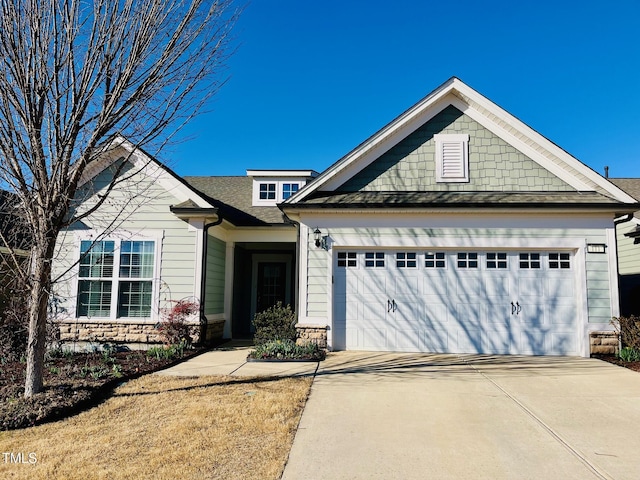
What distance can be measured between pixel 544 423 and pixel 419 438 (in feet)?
5.38

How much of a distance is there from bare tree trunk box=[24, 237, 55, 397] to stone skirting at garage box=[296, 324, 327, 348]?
5.08 m

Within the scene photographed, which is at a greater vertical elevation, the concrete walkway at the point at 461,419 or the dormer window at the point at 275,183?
the dormer window at the point at 275,183

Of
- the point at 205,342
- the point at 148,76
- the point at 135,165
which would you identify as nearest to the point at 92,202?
the point at 135,165

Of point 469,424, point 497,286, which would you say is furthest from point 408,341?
point 469,424

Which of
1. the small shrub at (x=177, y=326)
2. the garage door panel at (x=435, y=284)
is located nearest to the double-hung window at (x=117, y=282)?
the small shrub at (x=177, y=326)

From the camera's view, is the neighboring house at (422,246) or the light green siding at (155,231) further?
the light green siding at (155,231)

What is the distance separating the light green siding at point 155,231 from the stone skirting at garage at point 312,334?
2.86 metres

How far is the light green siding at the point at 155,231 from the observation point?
422 inches

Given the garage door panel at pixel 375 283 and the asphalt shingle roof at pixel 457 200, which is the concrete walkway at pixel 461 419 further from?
the asphalt shingle roof at pixel 457 200

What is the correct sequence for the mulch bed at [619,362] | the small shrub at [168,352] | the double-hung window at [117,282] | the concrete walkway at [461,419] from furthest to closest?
the double-hung window at [117,282] < the small shrub at [168,352] < the mulch bed at [619,362] < the concrete walkway at [461,419]

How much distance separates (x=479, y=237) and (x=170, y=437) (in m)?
7.62

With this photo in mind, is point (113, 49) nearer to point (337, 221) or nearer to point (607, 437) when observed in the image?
point (337, 221)

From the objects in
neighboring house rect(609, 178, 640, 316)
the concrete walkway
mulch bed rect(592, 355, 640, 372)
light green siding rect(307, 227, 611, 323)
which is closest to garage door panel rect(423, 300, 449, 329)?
the concrete walkway

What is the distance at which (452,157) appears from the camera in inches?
417
